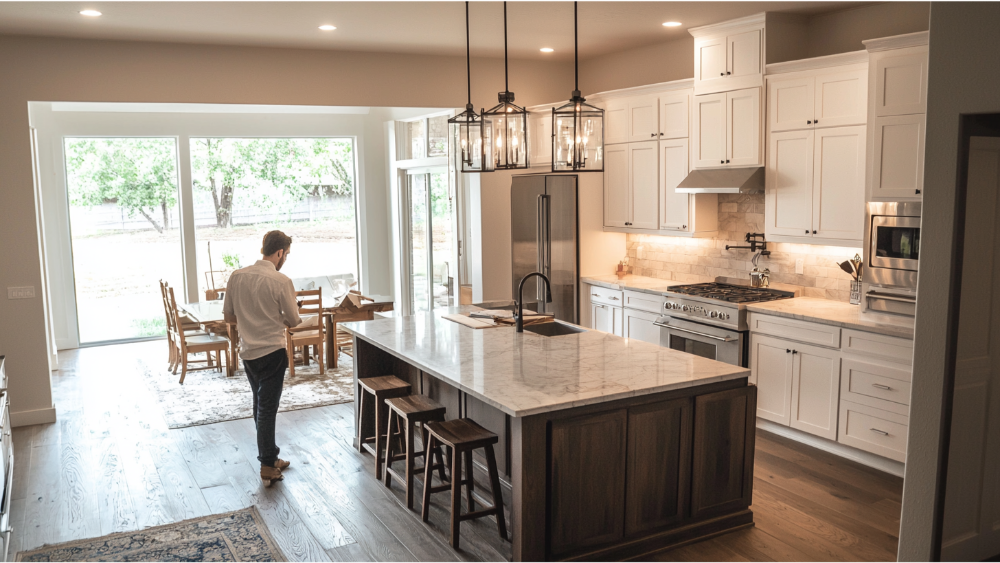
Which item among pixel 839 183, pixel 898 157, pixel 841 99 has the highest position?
pixel 841 99

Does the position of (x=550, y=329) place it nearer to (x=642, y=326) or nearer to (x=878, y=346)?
(x=642, y=326)

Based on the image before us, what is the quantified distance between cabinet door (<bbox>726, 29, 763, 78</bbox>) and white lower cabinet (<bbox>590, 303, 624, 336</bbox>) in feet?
7.42

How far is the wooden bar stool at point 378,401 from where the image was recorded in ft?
15.3

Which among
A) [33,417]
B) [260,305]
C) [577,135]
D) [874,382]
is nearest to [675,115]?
[874,382]

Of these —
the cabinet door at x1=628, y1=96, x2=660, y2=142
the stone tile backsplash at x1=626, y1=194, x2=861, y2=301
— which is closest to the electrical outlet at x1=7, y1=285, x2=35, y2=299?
the cabinet door at x1=628, y1=96, x2=660, y2=142

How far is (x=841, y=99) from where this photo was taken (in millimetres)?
4949

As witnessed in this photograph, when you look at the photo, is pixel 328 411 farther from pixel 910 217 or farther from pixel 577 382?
pixel 910 217

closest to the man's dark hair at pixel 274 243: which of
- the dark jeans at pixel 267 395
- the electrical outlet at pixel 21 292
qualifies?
the dark jeans at pixel 267 395

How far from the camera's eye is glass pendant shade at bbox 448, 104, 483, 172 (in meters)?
4.07

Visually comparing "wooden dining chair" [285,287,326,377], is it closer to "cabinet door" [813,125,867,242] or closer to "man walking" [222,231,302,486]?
"man walking" [222,231,302,486]

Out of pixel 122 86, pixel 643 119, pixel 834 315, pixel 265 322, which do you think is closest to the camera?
pixel 265 322

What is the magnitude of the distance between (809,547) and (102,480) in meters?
4.23

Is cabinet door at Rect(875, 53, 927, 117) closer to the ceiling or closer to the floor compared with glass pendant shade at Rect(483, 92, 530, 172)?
closer to the ceiling

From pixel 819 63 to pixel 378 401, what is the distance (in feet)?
12.3
